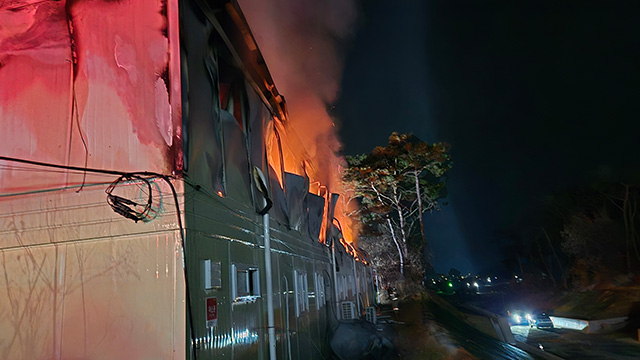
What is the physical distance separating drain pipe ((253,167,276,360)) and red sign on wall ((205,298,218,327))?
1.75m

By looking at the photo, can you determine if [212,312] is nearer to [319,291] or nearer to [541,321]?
[319,291]

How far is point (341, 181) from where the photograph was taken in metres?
26.1

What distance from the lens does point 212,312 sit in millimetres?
3764

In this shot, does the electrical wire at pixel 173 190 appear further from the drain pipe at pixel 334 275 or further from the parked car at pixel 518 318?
the parked car at pixel 518 318

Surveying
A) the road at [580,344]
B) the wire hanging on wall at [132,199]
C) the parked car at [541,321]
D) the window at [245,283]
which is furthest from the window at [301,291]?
the parked car at [541,321]

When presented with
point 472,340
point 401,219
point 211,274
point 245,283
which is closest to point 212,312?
point 211,274

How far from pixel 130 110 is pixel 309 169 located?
753 centimetres

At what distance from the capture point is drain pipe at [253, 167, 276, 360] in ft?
17.9

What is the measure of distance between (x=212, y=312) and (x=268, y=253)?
6.95 ft

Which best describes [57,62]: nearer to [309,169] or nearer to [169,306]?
[169,306]

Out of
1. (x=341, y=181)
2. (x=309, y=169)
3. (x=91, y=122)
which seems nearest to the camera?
(x=91, y=122)

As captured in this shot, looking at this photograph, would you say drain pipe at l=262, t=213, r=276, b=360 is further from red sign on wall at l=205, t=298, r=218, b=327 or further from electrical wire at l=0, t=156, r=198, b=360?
electrical wire at l=0, t=156, r=198, b=360

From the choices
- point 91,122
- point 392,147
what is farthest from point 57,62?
point 392,147

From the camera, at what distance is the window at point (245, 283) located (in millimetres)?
4439
